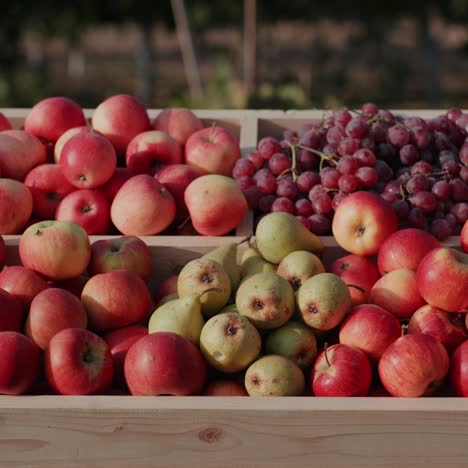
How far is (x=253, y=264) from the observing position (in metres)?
2.34

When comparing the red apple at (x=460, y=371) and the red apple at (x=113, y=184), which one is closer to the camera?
the red apple at (x=460, y=371)

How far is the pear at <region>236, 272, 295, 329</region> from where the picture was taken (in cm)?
198

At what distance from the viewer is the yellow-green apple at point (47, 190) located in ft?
8.97

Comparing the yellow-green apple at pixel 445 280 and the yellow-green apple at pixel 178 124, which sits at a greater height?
the yellow-green apple at pixel 178 124

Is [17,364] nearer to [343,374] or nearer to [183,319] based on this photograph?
[183,319]

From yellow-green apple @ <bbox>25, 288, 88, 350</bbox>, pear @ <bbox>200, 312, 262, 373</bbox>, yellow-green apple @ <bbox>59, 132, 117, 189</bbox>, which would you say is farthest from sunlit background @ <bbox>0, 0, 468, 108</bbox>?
pear @ <bbox>200, 312, 262, 373</bbox>

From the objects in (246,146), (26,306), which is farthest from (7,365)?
(246,146)

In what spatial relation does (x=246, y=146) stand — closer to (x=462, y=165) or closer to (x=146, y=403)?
(x=462, y=165)

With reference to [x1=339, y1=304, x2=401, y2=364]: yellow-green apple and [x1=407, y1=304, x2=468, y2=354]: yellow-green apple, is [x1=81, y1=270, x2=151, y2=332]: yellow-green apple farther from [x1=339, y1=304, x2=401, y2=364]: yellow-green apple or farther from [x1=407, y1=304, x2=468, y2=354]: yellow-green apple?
[x1=407, y1=304, x2=468, y2=354]: yellow-green apple

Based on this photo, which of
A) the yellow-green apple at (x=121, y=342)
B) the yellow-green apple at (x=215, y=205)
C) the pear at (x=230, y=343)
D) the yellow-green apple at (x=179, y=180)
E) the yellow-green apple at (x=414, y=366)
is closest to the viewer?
the yellow-green apple at (x=414, y=366)

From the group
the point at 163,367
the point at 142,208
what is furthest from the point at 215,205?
the point at 163,367

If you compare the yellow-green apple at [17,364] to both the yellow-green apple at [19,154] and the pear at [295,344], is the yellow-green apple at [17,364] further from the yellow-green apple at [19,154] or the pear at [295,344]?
the yellow-green apple at [19,154]

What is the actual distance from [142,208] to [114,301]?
1.63 feet

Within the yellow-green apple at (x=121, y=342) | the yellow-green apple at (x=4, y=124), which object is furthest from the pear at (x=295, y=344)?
the yellow-green apple at (x=4, y=124)
